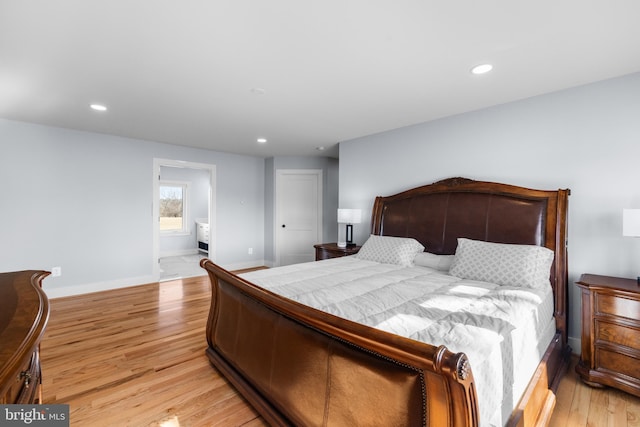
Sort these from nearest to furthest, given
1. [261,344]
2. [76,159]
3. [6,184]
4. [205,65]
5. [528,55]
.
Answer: [261,344]
[528,55]
[205,65]
[6,184]
[76,159]

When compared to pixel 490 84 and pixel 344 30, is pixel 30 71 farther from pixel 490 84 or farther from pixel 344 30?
pixel 490 84

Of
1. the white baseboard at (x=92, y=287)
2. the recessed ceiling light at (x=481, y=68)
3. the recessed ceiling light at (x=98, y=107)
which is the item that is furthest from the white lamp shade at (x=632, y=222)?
the white baseboard at (x=92, y=287)

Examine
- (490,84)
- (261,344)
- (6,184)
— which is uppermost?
(490,84)

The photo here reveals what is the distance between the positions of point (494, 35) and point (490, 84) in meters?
0.78

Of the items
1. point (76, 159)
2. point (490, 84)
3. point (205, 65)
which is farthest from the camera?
point (76, 159)

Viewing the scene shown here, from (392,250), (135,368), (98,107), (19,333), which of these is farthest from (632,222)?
(98,107)

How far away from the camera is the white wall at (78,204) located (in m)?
3.70

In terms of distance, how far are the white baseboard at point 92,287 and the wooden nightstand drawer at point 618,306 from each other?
18.1ft

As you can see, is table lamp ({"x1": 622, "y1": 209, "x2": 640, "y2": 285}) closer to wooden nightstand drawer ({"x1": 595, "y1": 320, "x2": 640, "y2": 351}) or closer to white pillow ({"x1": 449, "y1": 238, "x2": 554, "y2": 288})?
white pillow ({"x1": 449, "y1": 238, "x2": 554, "y2": 288})

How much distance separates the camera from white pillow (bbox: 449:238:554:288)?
2229 millimetres

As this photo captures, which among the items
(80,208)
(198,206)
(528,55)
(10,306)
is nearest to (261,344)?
(10,306)

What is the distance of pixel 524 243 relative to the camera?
8.55 feet

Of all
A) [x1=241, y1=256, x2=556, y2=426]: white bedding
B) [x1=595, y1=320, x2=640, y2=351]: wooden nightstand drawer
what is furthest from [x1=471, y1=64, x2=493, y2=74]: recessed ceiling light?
[x1=595, y1=320, x2=640, y2=351]: wooden nightstand drawer

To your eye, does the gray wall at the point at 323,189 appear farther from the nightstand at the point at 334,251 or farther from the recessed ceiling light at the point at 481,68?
the recessed ceiling light at the point at 481,68
